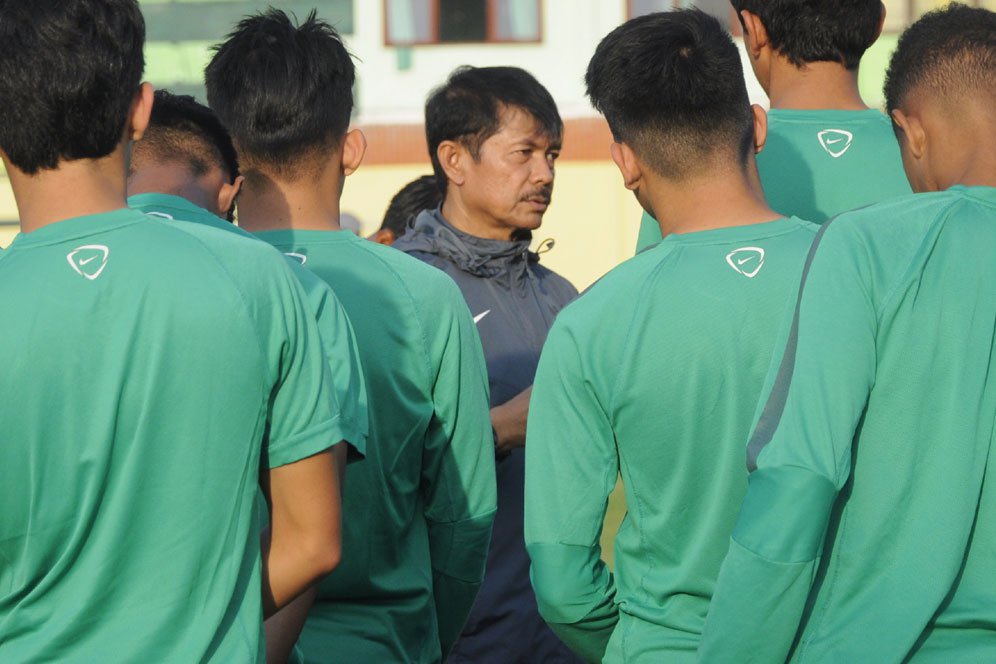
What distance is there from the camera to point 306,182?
3.37m

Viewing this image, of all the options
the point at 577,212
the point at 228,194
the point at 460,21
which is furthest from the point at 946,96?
the point at 460,21

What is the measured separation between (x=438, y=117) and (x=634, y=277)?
2.17 meters

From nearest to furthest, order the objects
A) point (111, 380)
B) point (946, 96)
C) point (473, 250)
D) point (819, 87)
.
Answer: point (111, 380)
point (946, 96)
point (819, 87)
point (473, 250)

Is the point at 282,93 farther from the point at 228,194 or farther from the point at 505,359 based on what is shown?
the point at 505,359

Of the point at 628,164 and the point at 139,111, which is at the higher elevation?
the point at 139,111

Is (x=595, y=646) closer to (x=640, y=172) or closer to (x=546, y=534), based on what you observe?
(x=546, y=534)

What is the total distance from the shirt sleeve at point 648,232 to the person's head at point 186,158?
93 centimetres

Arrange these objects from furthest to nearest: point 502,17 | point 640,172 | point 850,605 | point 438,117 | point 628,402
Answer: point 502,17 → point 438,117 → point 640,172 → point 628,402 → point 850,605

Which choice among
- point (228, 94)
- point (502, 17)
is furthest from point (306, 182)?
point (502, 17)

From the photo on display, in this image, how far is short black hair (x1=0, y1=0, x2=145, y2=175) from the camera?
225cm

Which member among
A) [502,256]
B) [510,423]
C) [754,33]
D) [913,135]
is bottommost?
[510,423]

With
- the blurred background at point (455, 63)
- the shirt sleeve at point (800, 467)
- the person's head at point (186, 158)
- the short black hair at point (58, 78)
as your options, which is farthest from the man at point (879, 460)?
the blurred background at point (455, 63)

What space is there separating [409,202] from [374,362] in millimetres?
3094

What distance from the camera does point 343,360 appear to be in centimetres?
273
